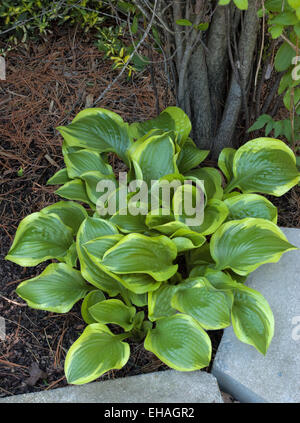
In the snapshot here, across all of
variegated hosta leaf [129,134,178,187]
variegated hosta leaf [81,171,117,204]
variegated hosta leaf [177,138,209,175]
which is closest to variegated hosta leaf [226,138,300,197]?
variegated hosta leaf [177,138,209,175]

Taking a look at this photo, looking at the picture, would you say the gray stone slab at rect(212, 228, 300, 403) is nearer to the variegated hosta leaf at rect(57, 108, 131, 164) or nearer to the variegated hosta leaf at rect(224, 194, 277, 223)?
the variegated hosta leaf at rect(224, 194, 277, 223)

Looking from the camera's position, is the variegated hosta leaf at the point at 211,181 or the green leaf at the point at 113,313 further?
the variegated hosta leaf at the point at 211,181

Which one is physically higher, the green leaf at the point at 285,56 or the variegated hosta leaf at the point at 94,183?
the green leaf at the point at 285,56

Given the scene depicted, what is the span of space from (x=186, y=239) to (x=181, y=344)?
1.07ft

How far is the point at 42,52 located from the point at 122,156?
0.93 meters

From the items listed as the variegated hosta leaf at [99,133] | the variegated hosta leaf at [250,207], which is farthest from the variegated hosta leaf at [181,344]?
the variegated hosta leaf at [99,133]

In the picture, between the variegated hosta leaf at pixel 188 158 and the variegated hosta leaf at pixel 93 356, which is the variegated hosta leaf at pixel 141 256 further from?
the variegated hosta leaf at pixel 188 158

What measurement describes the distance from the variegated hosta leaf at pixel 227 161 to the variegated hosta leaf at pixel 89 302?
682mm

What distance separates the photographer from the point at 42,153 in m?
1.98

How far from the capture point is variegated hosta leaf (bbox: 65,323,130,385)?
4.04 feet

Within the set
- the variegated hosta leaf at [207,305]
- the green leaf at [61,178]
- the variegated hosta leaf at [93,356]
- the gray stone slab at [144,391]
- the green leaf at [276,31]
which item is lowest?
the gray stone slab at [144,391]

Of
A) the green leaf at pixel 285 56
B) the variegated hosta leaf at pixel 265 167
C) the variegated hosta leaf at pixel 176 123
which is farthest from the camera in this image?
the variegated hosta leaf at pixel 176 123

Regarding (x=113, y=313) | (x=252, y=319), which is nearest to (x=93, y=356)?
(x=113, y=313)

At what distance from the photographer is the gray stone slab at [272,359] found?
4.25ft
